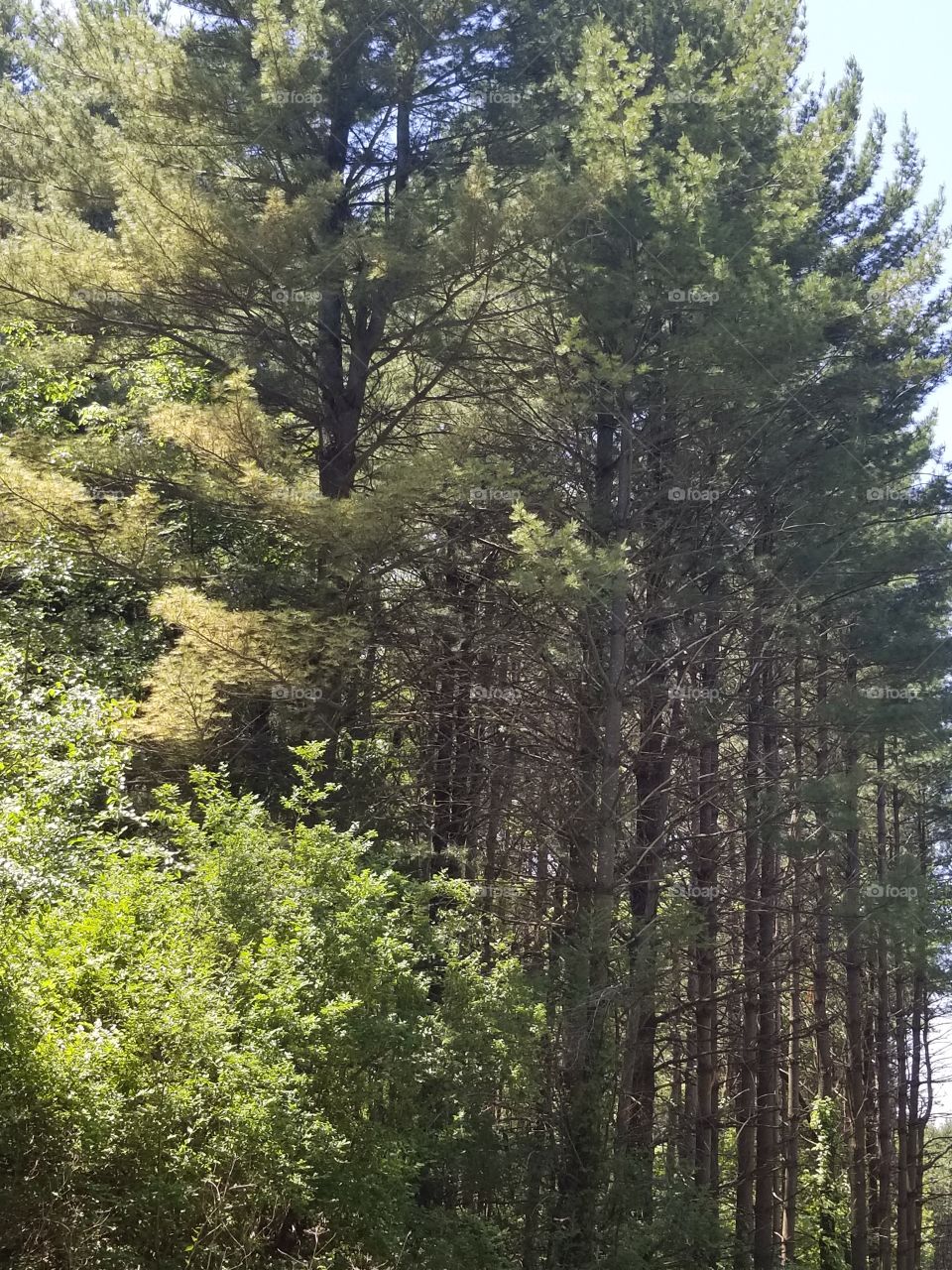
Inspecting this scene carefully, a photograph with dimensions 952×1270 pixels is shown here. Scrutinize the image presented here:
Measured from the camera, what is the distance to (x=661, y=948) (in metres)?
11.3

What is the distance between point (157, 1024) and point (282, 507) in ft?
20.2

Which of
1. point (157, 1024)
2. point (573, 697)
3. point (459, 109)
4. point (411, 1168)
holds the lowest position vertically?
point (411, 1168)

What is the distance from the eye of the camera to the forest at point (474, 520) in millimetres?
9797

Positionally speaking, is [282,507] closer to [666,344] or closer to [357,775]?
[357,775]

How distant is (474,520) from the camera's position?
12758 mm

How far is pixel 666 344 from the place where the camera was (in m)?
11.2

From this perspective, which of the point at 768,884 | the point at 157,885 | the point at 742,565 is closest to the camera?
the point at 157,885

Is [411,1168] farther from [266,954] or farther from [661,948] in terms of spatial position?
[661,948]

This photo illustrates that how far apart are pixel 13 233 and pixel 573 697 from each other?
8.01 m

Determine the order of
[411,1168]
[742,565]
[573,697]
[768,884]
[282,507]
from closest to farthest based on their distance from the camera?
[411,1168] < [282,507] < [573,697] < [742,565] < [768,884]

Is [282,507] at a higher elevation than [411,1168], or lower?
higher

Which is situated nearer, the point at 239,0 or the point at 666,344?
the point at 666,344

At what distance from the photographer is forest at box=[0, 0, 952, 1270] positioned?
9797mm

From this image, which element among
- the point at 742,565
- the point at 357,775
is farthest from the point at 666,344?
the point at 357,775
